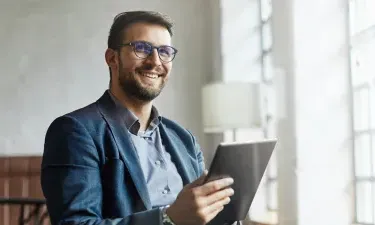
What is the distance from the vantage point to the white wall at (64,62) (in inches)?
168

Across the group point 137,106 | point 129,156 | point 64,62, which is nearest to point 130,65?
point 137,106

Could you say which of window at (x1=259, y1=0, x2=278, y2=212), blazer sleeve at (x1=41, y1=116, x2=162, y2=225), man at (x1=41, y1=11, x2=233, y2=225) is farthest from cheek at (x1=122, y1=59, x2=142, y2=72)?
window at (x1=259, y1=0, x2=278, y2=212)

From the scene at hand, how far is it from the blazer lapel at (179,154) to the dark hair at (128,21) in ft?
0.95

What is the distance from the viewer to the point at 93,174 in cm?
135

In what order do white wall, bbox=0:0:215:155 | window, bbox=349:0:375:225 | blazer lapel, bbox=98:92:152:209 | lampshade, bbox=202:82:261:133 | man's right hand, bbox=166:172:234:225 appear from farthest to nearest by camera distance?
white wall, bbox=0:0:215:155, lampshade, bbox=202:82:261:133, window, bbox=349:0:375:225, blazer lapel, bbox=98:92:152:209, man's right hand, bbox=166:172:234:225

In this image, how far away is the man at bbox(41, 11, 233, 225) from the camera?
1283 millimetres

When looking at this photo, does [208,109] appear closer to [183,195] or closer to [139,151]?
[139,151]

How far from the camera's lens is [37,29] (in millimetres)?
4324

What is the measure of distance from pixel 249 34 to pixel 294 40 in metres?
1.40

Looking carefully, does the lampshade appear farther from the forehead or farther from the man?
the forehead

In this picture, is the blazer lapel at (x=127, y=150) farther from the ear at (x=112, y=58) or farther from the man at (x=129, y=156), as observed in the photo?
the ear at (x=112, y=58)

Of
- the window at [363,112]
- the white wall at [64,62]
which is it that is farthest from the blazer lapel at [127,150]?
the white wall at [64,62]

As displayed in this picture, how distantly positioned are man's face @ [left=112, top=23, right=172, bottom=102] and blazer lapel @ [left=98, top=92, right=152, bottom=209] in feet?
0.28

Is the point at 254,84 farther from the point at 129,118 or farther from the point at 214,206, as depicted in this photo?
the point at 214,206
